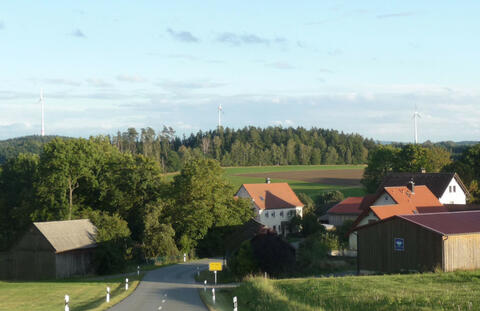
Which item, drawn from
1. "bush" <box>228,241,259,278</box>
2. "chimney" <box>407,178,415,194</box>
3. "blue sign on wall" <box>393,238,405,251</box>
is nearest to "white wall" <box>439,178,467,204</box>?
"chimney" <box>407,178,415,194</box>

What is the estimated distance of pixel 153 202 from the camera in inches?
2490

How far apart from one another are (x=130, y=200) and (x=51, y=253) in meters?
15.0

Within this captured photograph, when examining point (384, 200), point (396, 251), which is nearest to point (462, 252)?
point (396, 251)

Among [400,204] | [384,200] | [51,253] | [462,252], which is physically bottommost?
[51,253]

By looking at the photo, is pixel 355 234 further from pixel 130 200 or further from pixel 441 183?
pixel 130 200

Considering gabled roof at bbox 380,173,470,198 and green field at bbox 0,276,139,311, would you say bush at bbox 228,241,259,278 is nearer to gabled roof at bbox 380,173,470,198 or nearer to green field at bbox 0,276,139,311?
green field at bbox 0,276,139,311

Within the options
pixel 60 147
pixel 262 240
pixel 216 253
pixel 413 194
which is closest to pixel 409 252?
pixel 262 240

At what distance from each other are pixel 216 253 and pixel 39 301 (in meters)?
29.4

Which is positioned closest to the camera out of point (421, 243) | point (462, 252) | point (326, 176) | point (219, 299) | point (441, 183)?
point (219, 299)

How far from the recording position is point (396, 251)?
38.0 meters

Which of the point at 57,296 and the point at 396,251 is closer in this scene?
the point at 57,296

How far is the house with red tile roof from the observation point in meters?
50.8

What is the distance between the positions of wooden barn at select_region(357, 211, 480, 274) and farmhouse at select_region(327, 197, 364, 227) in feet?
106

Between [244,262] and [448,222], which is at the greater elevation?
[448,222]
